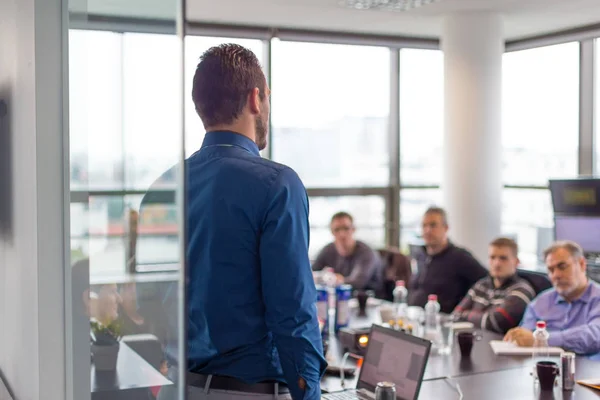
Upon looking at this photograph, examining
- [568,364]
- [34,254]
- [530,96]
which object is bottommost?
[568,364]

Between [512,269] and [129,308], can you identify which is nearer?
[129,308]

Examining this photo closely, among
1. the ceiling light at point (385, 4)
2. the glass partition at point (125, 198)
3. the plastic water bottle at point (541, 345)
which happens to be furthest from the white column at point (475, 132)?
the glass partition at point (125, 198)

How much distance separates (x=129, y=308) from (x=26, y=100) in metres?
0.99

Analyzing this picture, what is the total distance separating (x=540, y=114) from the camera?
7.56 metres

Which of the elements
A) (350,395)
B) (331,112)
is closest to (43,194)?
(350,395)

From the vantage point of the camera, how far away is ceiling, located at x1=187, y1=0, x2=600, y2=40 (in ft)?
20.7

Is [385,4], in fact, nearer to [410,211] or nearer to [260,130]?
[410,211]

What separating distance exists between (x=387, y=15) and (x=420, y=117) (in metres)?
1.79

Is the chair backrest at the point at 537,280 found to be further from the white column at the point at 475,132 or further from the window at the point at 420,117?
the window at the point at 420,117

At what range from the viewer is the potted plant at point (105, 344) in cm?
181

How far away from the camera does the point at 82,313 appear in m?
2.11

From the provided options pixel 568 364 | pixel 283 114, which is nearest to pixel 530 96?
pixel 283 114

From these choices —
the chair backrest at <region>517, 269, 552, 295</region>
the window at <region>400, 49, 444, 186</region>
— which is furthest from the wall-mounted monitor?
the window at <region>400, 49, 444, 186</region>

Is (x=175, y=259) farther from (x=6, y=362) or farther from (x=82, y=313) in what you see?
(x=6, y=362)
